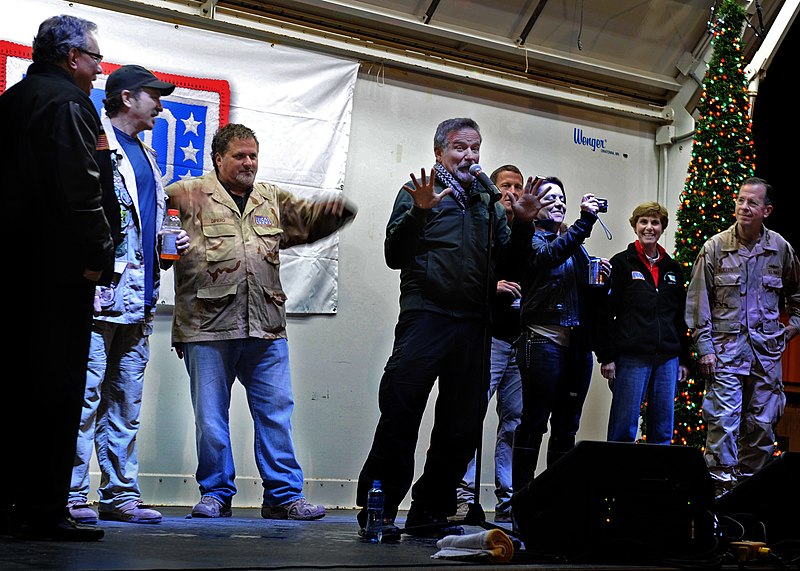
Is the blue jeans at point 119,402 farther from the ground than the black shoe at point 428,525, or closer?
farther from the ground

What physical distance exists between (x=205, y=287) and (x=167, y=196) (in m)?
0.52

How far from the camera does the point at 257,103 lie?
6574mm

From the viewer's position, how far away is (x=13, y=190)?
366cm

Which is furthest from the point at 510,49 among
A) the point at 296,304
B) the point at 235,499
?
the point at 235,499

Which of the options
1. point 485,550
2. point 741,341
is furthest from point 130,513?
point 741,341

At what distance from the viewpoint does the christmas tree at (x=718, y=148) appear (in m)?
7.64

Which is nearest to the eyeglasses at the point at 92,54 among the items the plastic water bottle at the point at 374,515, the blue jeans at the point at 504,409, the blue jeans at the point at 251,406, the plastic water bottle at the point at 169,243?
the plastic water bottle at the point at 169,243

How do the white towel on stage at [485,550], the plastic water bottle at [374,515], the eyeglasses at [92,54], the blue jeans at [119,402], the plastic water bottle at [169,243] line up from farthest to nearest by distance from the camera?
the plastic water bottle at [169,243] < the blue jeans at [119,402] < the plastic water bottle at [374,515] < the eyeglasses at [92,54] < the white towel on stage at [485,550]

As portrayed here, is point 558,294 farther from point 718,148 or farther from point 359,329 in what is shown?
point 718,148

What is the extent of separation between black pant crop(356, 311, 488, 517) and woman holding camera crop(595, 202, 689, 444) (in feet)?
6.53

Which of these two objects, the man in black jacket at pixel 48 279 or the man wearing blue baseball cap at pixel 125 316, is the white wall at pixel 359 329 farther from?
the man in black jacket at pixel 48 279

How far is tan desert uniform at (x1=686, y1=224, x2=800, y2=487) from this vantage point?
646 centimetres

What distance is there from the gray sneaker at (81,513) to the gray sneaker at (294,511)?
108 centimetres

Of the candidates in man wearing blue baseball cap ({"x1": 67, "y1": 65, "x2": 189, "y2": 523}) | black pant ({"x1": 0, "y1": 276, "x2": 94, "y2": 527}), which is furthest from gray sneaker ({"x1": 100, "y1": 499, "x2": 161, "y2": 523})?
black pant ({"x1": 0, "y1": 276, "x2": 94, "y2": 527})
